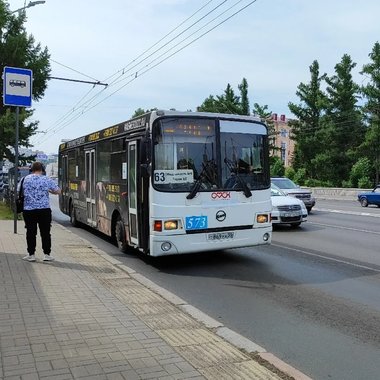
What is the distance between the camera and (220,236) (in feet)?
30.8

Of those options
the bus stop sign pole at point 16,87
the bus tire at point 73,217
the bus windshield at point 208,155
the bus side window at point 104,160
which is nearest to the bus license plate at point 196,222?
the bus windshield at point 208,155

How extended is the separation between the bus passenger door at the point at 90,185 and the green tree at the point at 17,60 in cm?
1080

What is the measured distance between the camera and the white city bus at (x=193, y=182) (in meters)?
8.96

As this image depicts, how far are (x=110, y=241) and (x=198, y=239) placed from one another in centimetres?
474

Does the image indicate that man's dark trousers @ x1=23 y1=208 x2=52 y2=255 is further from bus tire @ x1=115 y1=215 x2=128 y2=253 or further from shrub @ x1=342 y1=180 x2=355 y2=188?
shrub @ x1=342 y1=180 x2=355 y2=188

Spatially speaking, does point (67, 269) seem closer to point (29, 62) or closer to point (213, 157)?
point (213, 157)

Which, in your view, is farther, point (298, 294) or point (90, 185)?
point (90, 185)

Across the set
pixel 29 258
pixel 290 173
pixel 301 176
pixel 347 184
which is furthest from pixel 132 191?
pixel 290 173

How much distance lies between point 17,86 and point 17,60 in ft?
53.0

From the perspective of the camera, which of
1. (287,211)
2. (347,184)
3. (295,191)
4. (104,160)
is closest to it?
(104,160)

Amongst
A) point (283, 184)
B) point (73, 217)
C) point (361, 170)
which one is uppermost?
point (361, 170)

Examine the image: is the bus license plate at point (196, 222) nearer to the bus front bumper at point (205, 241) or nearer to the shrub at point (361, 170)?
the bus front bumper at point (205, 241)

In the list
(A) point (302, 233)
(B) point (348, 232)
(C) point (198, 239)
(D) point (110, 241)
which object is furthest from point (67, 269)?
(B) point (348, 232)

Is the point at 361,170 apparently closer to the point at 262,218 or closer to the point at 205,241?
the point at 262,218
